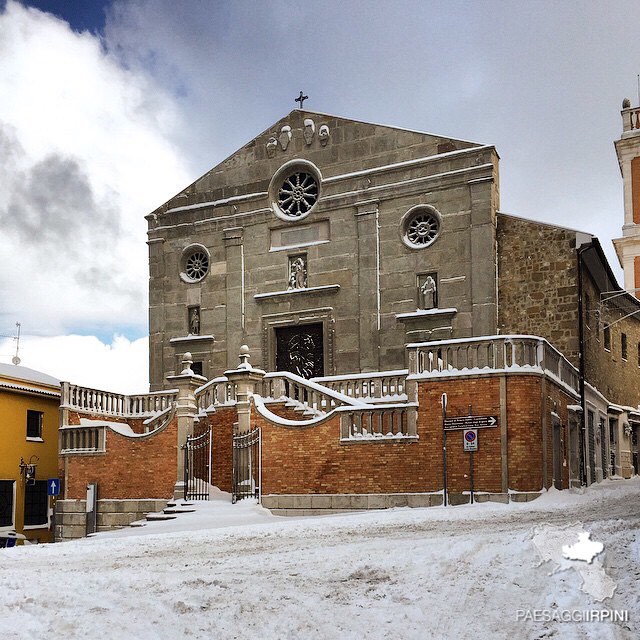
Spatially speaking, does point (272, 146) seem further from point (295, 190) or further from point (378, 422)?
point (378, 422)

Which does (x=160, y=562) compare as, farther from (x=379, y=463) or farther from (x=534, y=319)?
(x=534, y=319)

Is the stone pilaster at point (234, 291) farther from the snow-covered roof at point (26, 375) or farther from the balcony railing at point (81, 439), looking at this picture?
the snow-covered roof at point (26, 375)

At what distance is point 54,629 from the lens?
853cm

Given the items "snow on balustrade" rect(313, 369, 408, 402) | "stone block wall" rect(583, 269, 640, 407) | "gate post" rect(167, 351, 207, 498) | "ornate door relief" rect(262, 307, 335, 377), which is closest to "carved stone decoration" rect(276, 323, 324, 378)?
"ornate door relief" rect(262, 307, 335, 377)

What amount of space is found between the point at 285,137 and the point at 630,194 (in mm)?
20487

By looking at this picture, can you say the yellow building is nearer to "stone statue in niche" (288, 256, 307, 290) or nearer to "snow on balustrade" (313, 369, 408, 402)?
"stone statue in niche" (288, 256, 307, 290)

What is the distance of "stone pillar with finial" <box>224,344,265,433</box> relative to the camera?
22031 mm

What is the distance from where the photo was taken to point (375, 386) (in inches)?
926

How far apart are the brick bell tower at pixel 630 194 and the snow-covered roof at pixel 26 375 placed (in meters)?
27.0

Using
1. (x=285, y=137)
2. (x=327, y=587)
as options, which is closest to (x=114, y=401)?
(x=285, y=137)

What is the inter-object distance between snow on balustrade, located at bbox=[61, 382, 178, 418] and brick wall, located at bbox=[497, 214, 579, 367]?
1061 centimetres

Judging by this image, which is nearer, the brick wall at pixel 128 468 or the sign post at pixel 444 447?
the sign post at pixel 444 447

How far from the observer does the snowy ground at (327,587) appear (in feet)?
28.2

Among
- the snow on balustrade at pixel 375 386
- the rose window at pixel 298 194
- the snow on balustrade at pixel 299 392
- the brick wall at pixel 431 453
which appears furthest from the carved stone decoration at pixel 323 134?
the brick wall at pixel 431 453
